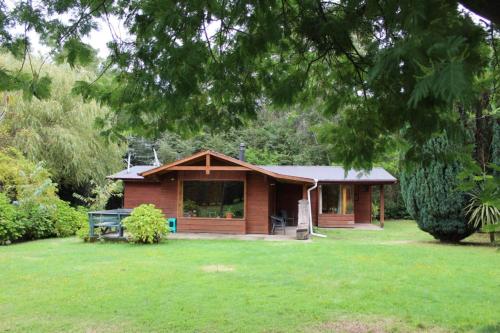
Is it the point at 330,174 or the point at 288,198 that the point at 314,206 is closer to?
the point at 288,198

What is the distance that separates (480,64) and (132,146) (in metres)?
33.8

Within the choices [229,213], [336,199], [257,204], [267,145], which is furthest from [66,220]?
[267,145]

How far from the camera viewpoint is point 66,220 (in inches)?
682

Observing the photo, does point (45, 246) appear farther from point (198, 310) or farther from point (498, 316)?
point (498, 316)

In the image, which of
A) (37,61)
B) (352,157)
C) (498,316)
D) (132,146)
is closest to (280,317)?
(352,157)

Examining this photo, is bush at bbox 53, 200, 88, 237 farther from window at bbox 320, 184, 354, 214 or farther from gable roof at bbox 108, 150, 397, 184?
window at bbox 320, 184, 354, 214

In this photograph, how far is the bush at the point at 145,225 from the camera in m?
13.8

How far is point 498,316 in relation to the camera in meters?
6.11

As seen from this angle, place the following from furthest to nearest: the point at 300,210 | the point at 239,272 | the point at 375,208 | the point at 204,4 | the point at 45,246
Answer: the point at 375,208 → the point at 300,210 → the point at 45,246 → the point at 239,272 → the point at 204,4

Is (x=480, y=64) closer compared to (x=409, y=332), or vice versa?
(x=480, y=64)

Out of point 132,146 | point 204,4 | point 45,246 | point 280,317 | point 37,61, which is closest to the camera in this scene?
point 204,4

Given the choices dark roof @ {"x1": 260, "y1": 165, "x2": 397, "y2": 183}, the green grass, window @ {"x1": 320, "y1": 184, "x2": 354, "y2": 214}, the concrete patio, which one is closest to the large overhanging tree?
the green grass

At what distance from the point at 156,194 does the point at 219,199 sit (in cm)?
315

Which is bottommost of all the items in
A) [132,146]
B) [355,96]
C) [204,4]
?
[355,96]
